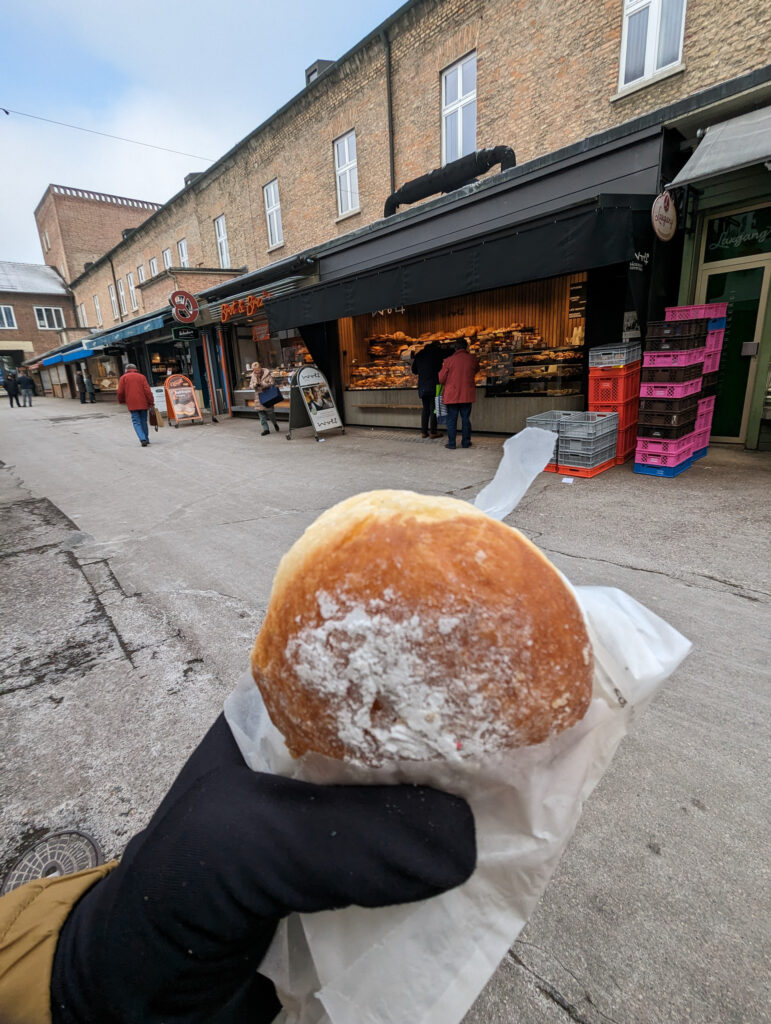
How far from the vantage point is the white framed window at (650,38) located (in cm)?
735

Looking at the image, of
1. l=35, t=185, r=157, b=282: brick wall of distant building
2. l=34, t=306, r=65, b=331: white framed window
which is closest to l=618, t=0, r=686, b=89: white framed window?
l=35, t=185, r=157, b=282: brick wall of distant building

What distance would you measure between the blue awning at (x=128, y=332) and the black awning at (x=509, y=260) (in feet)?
32.3

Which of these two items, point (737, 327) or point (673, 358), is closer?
point (673, 358)

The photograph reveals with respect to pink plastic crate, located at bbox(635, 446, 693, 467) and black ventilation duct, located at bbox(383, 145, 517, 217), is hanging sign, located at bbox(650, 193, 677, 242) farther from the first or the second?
black ventilation duct, located at bbox(383, 145, 517, 217)

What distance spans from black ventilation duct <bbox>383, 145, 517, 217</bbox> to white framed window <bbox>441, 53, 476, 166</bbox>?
1.10 m

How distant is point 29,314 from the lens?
136ft

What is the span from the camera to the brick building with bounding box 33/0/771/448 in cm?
655

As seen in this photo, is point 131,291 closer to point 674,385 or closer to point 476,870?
point 674,385

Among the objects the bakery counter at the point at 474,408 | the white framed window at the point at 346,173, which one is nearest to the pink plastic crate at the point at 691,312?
the bakery counter at the point at 474,408

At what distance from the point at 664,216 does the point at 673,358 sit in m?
1.89

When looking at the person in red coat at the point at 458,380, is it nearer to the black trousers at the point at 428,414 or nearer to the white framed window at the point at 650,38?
the black trousers at the point at 428,414

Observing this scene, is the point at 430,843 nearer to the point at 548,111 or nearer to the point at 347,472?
the point at 347,472

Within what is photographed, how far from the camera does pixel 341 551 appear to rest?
64 cm

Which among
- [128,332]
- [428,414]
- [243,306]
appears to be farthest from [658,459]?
[128,332]
